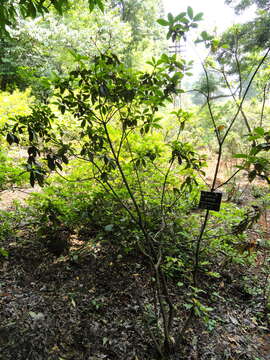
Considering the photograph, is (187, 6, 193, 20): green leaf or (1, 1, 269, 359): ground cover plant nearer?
(187, 6, 193, 20): green leaf

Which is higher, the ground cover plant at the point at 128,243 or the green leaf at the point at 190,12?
the green leaf at the point at 190,12

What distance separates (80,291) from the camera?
2041mm

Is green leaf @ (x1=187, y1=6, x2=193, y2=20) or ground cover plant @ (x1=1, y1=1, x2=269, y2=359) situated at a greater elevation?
green leaf @ (x1=187, y1=6, x2=193, y2=20)

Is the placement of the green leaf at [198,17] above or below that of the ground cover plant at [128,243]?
above

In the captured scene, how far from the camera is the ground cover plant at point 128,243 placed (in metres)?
1.44

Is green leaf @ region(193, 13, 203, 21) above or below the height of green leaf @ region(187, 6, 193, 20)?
below

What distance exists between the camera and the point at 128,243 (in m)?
2.49

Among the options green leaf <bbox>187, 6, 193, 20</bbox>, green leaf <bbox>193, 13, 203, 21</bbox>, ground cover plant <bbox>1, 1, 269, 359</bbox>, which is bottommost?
ground cover plant <bbox>1, 1, 269, 359</bbox>

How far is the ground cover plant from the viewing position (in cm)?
144

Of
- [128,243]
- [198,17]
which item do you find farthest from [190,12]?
[128,243]

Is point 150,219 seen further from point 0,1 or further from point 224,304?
point 0,1

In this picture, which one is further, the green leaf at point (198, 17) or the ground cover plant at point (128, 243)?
the ground cover plant at point (128, 243)

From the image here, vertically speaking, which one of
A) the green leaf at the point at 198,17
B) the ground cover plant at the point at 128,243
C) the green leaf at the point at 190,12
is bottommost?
the ground cover plant at the point at 128,243

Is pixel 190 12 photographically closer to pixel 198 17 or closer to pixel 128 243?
pixel 198 17
